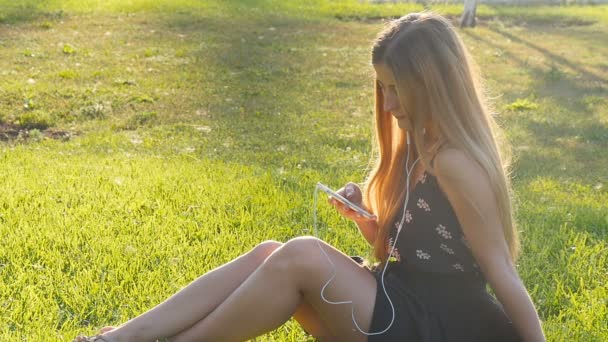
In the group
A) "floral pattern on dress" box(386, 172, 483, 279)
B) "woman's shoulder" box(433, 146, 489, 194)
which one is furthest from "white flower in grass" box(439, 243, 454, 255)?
"woman's shoulder" box(433, 146, 489, 194)

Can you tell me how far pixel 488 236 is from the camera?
8.91ft

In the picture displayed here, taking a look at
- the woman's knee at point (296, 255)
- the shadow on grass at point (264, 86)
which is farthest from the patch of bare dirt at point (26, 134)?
the woman's knee at point (296, 255)

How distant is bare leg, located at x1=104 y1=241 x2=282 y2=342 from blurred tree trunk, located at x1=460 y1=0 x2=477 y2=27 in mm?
13236

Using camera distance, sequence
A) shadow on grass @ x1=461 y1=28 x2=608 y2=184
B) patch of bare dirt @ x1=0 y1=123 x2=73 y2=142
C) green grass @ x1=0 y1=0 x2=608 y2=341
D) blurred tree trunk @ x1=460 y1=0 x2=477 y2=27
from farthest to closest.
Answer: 1. blurred tree trunk @ x1=460 y1=0 x2=477 y2=27
2. patch of bare dirt @ x1=0 y1=123 x2=73 y2=142
3. shadow on grass @ x1=461 y1=28 x2=608 y2=184
4. green grass @ x1=0 y1=0 x2=608 y2=341

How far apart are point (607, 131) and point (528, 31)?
7.63m

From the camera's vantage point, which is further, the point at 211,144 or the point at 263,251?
the point at 211,144

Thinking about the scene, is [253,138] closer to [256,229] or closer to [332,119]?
[332,119]

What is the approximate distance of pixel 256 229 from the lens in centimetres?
462

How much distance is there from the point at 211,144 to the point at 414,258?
4.71m

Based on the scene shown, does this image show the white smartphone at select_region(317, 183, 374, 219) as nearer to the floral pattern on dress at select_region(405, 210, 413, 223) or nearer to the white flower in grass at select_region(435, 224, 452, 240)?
the floral pattern on dress at select_region(405, 210, 413, 223)

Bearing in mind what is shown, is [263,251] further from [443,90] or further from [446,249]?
[443,90]

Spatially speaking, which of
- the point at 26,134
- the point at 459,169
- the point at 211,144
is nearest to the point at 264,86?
the point at 211,144

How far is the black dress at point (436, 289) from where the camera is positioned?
283 cm

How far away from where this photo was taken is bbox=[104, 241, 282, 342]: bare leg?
301cm
